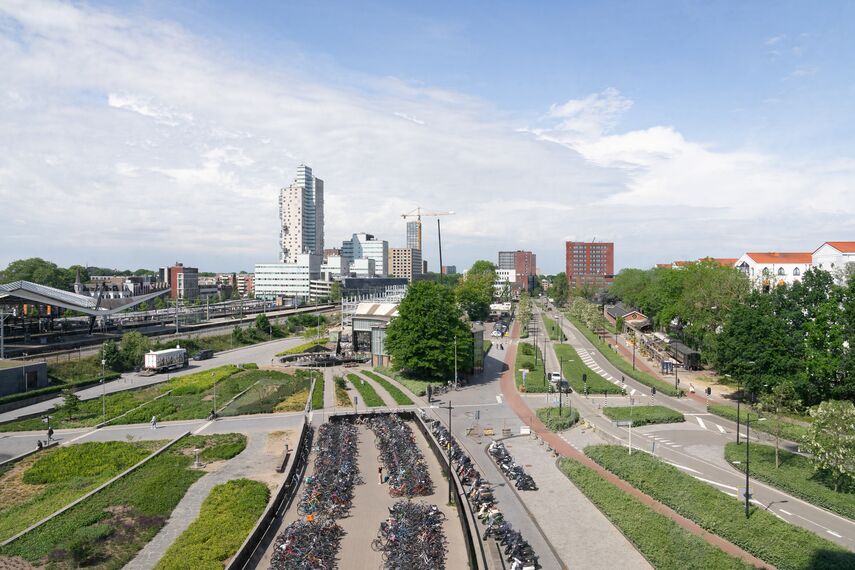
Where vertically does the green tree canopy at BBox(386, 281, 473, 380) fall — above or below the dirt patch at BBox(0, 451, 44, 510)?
above

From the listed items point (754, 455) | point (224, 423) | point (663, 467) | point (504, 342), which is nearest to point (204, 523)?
point (224, 423)

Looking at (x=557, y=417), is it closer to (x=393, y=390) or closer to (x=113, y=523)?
(x=393, y=390)

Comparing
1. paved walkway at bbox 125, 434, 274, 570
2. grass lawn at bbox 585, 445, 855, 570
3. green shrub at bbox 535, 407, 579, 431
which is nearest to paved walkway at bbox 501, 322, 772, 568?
grass lawn at bbox 585, 445, 855, 570

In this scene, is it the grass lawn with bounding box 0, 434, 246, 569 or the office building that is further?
the office building

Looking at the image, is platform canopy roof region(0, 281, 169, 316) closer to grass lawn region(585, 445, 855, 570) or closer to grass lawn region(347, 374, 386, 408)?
grass lawn region(347, 374, 386, 408)

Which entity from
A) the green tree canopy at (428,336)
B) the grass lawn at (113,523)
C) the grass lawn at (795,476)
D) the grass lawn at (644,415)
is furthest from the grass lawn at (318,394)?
the grass lawn at (795,476)

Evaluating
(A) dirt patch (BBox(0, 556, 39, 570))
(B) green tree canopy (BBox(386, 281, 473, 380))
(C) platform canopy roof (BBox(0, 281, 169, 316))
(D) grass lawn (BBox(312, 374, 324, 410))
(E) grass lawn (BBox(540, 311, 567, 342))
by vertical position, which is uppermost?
(C) platform canopy roof (BBox(0, 281, 169, 316))

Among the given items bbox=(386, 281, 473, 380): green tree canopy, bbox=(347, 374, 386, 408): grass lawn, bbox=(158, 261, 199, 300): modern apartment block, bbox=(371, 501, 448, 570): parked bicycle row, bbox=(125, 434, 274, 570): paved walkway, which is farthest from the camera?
bbox=(158, 261, 199, 300): modern apartment block

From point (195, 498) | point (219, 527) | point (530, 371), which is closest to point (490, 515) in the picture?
point (219, 527)

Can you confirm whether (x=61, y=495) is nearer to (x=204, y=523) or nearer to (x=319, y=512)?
(x=204, y=523)
